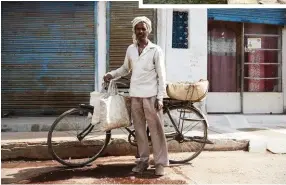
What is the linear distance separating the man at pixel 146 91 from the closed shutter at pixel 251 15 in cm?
386

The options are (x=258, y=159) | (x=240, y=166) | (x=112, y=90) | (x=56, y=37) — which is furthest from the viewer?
(x=56, y=37)

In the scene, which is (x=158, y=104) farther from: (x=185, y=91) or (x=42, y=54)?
(x=42, y=54)

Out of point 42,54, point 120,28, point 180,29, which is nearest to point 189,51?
point 180,29

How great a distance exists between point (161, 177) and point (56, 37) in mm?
4021

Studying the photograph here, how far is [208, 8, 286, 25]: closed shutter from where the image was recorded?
7.27m

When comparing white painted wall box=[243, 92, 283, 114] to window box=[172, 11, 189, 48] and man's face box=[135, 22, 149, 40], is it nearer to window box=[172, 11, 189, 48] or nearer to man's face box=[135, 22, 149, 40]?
window box=[172, 11, 189, 48]

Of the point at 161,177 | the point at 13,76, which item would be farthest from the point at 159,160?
the point at 13,76

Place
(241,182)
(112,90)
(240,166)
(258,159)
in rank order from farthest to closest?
(258,159) → (240,166) → (112,90) → (241,182)

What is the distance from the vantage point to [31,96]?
6797 mm

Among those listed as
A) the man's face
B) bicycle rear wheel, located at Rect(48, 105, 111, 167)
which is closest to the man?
the man's face

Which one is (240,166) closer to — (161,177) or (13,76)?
(161,177)

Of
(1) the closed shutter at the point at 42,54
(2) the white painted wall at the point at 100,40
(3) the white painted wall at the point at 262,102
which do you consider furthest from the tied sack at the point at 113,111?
(3) the white painted wall at the point at 262,102

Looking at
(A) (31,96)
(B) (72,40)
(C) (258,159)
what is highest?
(B) (72,40)

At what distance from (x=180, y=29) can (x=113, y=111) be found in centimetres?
361
